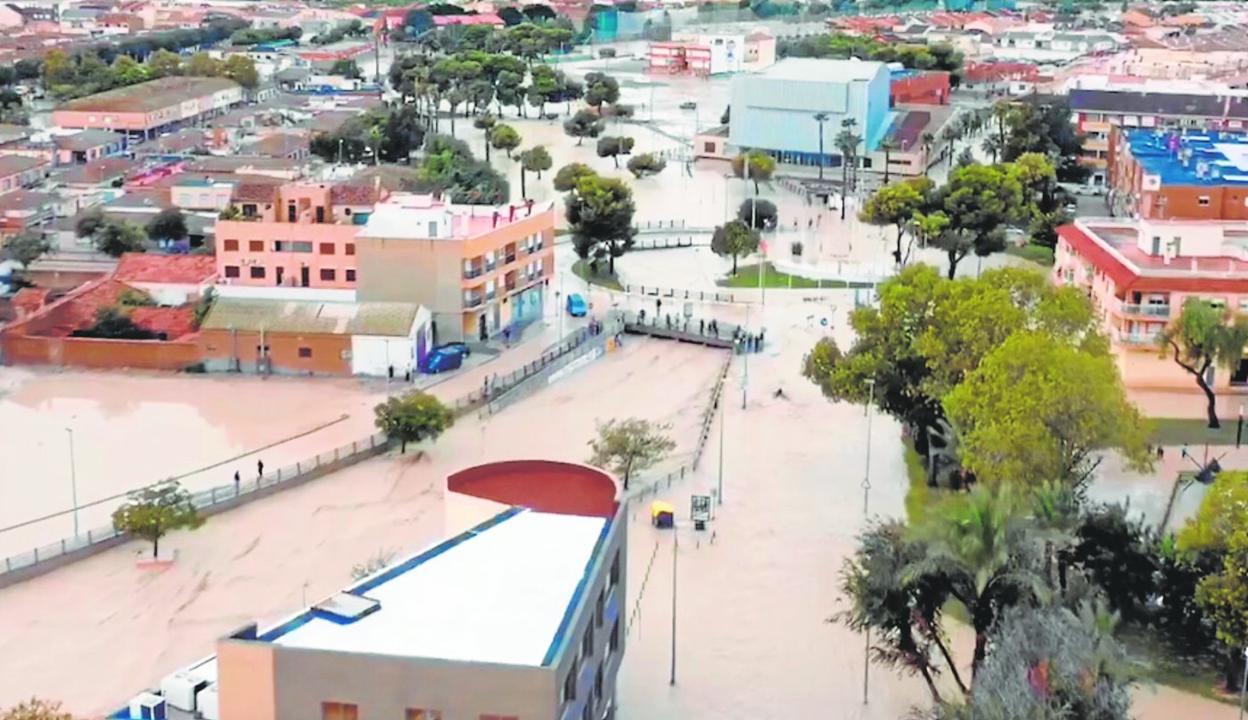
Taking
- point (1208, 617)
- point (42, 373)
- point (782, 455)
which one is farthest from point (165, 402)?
point (1208, 617)

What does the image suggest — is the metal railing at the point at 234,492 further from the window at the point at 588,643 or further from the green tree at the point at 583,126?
the green tree at the point at 583,126

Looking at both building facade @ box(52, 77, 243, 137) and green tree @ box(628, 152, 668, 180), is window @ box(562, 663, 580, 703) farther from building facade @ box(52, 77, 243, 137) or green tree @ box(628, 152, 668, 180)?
building facade @ box(52, 77, 243, 137)

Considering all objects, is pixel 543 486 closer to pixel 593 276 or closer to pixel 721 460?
pixel 721 460

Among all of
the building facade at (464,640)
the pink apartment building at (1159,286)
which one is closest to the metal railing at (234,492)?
the building facade at (464,640)

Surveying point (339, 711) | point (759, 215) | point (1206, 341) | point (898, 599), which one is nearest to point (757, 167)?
point (759, 215)

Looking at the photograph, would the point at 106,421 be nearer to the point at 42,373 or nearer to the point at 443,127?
the point at 42,373

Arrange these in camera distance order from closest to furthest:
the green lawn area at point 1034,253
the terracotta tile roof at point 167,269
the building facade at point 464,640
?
the building facade at point 464,640
the terracotta tile roof at point 167,269
the green lawn area at point 1034,253

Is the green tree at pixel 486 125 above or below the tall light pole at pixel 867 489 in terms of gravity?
above
